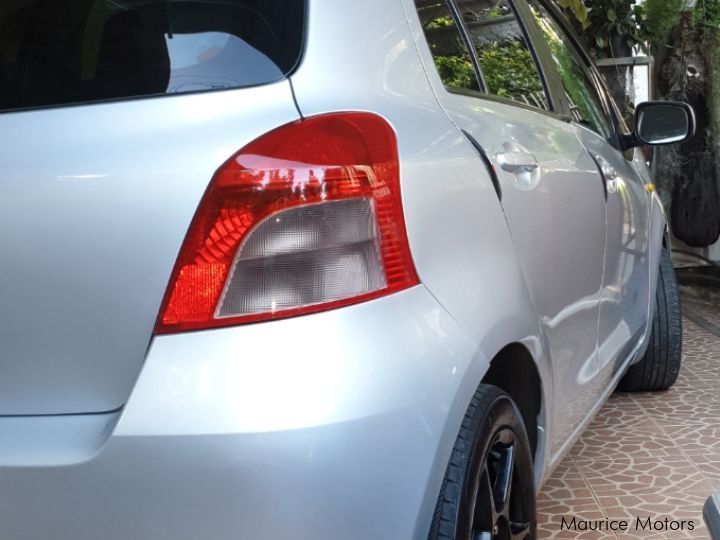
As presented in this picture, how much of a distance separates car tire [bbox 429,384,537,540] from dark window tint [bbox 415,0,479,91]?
624 mm

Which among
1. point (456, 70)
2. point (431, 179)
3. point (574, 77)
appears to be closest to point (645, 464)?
point (574, 77)

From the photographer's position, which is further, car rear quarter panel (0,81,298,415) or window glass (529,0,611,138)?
window glass (529,0,611,138)

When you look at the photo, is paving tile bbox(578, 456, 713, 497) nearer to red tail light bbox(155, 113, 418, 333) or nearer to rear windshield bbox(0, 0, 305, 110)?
red tail light bbox(155, 113, 418, 333)

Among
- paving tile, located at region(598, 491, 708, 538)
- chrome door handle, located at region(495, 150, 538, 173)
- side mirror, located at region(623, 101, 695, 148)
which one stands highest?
chrome door handle, located at region(495, 150, 538, 173)

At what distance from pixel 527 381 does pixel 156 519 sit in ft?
3.08

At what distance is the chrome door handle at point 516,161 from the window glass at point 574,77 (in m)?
0.85

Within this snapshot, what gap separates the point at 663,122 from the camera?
10.1 ft

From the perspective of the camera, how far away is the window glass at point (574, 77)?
2.88m

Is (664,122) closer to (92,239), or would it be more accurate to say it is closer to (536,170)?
(536,170)

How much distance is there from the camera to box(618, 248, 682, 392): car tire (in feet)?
12.1

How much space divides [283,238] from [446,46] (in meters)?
0.82

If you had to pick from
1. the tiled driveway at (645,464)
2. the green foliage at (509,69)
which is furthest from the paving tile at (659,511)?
the green foliage at (509,69)

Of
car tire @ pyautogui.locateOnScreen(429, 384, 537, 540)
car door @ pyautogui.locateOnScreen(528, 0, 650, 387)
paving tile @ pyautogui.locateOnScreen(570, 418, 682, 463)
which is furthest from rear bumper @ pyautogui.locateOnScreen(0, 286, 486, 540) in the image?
paving tile @ pyautogui.locateOnScreen(570, 418, 682, 463)

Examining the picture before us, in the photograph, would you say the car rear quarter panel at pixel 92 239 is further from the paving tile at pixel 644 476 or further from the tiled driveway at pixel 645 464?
the paving tile at pixel 644 476
